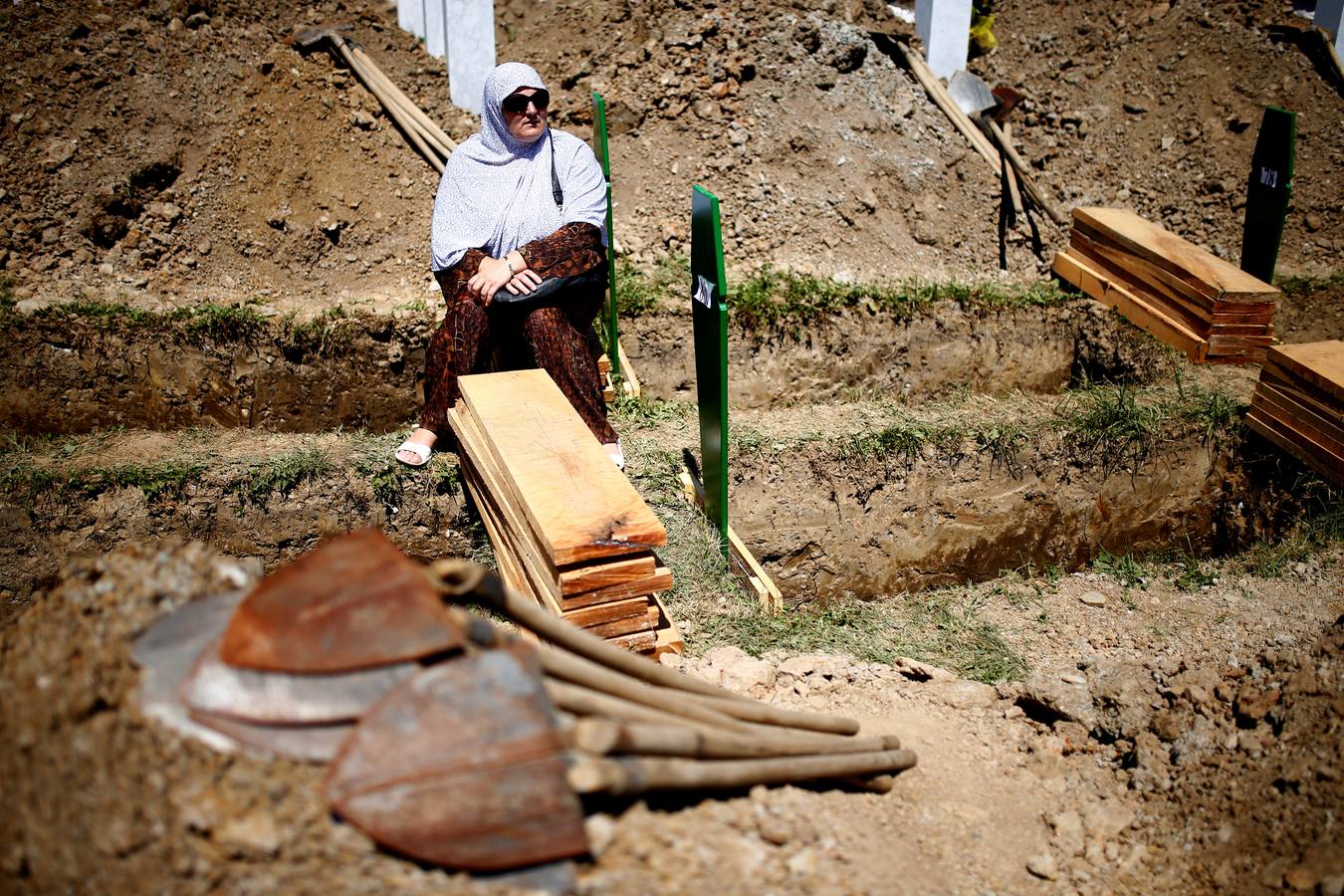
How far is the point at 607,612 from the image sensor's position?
3529 millimetres

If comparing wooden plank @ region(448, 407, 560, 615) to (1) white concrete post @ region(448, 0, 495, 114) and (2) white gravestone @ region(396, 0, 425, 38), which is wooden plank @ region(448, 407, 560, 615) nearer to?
(1) white concrete post @ region(448, 0, 495, 114)

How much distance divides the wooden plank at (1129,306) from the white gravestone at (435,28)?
16.3ft

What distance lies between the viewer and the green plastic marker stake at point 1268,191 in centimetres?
623

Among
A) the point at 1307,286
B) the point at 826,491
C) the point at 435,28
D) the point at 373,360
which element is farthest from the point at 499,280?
the point at 1307,286

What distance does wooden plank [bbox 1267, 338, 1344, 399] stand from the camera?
4938mm

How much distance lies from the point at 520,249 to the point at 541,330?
0.42 metres

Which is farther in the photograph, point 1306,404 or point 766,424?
point 766,424

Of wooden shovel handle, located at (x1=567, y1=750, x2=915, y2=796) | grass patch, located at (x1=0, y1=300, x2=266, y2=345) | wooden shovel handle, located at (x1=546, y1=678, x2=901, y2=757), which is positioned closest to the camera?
wooden shovel handle, located at (x1=567, y1=750, x2=915, y2=796)

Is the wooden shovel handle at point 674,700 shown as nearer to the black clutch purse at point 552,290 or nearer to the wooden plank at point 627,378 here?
the black clutch purse at point 552,290

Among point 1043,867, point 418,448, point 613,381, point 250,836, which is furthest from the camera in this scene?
point 613,381

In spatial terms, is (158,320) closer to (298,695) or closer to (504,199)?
(504,199)

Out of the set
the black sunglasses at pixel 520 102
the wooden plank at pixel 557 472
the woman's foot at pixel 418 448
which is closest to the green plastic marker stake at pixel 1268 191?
the black sunglasses at pixel 520 102

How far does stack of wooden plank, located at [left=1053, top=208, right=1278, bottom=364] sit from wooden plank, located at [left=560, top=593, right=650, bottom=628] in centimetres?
457

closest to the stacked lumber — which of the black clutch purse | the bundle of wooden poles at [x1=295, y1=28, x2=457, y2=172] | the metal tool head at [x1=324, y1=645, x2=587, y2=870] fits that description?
the black clutch purse
